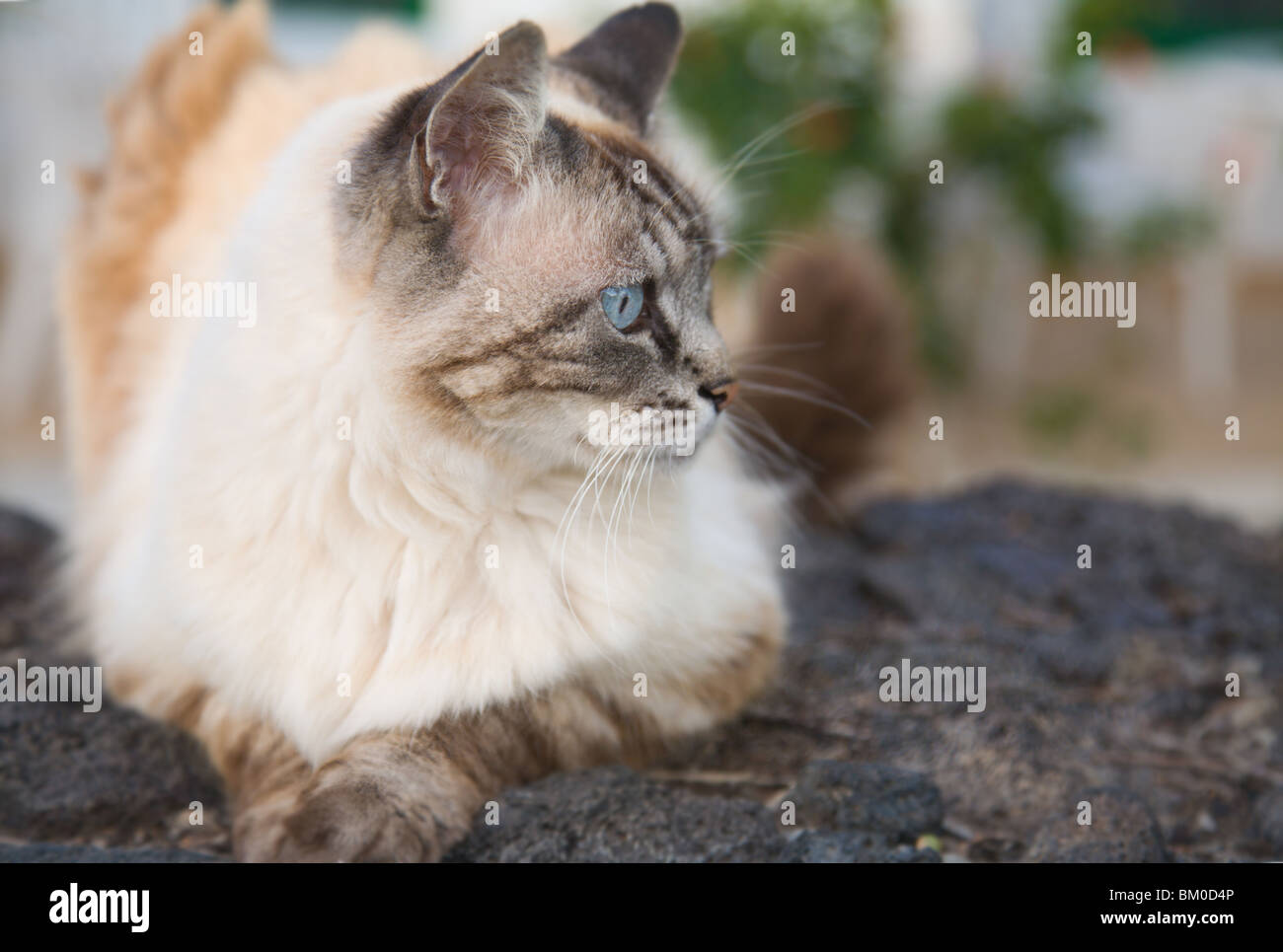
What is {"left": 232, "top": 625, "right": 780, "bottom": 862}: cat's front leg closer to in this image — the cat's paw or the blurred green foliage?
the cat's paw

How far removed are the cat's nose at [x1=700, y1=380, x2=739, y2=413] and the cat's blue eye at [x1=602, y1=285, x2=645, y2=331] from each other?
0.43 ft

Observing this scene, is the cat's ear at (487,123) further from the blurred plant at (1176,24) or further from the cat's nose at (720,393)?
the blurred plant at (1176,24)

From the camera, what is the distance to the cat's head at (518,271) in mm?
1295

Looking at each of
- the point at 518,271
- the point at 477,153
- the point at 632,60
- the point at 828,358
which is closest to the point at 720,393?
the point at 518,271

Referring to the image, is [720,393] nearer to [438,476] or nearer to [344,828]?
[438,476]

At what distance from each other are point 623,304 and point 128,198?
1.37 m

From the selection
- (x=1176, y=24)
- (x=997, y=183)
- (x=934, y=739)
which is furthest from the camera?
(x=1176, y=24)

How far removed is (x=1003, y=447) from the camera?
16.8 feet

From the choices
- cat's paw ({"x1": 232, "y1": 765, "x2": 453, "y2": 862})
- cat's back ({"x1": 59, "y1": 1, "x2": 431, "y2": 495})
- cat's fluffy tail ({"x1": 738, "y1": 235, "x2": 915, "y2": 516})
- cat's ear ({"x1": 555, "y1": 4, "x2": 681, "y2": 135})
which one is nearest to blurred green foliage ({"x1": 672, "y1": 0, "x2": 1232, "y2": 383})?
cat's fluffy tail ({"x1": 738, "y1": 235, "x2": 915, "y2": 516})

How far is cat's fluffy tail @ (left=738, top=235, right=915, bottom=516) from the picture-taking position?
253cm

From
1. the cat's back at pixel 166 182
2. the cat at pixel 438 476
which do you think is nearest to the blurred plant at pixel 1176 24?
the cat's back at pixel 166 182

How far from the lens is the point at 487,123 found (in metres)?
1.31

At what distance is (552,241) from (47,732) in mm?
980

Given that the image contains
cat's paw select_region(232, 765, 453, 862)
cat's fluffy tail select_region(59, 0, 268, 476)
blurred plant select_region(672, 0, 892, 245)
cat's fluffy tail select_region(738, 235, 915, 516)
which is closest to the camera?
cat's paw select_region(232, 765, 453, 862)
